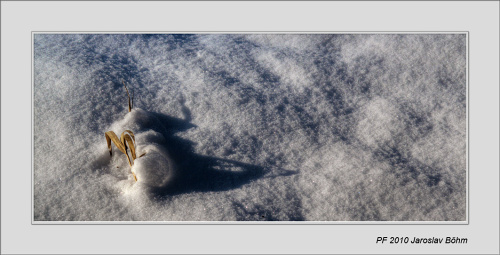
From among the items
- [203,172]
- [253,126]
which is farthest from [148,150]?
[253,126]

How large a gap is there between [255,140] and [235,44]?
0.90 m

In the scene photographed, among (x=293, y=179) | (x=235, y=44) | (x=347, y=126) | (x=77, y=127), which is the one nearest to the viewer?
(x=293, y=179)

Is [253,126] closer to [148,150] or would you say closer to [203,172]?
[203,172]

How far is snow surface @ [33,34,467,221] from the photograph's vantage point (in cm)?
144

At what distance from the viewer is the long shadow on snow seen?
1505 millimetres

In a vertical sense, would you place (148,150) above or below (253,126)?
below

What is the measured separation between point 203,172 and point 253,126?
381 mm

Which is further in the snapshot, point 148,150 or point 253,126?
point 253,126

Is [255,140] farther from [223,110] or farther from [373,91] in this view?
[373,91]

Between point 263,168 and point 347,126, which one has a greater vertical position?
point 347,126

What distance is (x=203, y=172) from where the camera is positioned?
1.57 m

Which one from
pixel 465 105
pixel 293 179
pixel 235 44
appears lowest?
pixel 293 179

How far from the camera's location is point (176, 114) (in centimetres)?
183

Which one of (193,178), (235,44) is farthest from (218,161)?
(235,44)
